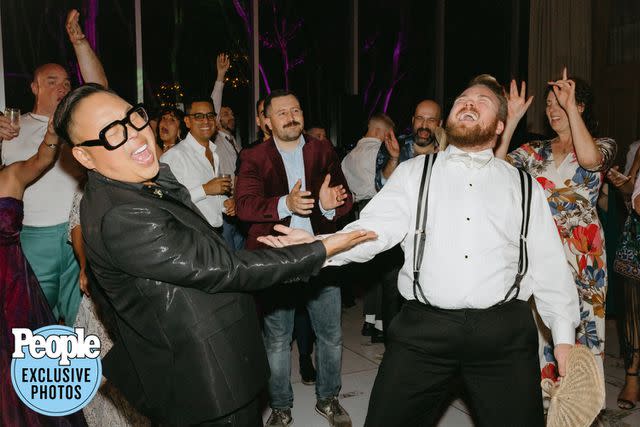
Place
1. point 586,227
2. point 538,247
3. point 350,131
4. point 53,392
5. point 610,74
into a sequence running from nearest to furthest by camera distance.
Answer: point 538,247 < point 53,392 < point 586,227 < point 610,74 < point 350,131

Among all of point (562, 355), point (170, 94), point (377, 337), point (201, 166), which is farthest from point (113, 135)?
point (170, 94)

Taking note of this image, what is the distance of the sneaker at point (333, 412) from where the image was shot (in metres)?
2.79

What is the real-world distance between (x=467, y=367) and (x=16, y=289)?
6.67ft

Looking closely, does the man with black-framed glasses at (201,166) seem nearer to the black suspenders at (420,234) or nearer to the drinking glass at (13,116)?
the drinking glass at (13,116)

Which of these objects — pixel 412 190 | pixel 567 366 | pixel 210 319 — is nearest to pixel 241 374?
pixel 210 319

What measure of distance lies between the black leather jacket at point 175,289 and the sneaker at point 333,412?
56.9 inches

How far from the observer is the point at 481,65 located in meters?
8.70

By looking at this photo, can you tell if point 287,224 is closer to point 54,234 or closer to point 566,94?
point 54,234

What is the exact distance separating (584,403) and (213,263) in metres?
1.24

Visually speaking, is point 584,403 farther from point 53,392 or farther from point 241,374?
point 53,392

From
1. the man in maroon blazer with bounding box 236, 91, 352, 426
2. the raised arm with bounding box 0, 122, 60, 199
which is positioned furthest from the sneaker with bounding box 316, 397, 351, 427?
the raised arm with bounding box 0, 122, 60, 199

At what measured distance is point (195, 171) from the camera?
3.47 metres

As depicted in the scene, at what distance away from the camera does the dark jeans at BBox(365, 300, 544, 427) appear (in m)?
1.76

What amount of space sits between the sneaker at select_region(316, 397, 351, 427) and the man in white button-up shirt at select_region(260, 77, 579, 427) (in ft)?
3.36
